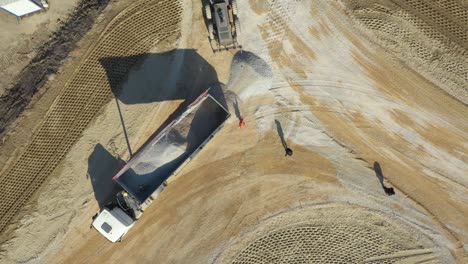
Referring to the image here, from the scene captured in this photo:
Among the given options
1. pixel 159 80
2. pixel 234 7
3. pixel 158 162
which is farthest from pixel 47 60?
pixel 234 7

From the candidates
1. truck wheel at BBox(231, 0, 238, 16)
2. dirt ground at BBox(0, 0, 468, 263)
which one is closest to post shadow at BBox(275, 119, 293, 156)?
dirt ground at BBox(0, 0, 468, 263)

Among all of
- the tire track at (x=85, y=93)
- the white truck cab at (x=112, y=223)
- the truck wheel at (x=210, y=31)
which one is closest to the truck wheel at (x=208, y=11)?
the truck wheel at (x=210, y=31)

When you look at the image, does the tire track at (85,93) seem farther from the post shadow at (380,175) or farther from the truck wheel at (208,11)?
the post shadow at (380,175)

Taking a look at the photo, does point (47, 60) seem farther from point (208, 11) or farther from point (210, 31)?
point (208, 11)

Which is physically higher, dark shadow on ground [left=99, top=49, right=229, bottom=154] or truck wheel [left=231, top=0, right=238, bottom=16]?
truck wheel [left=231, top=0, right=238, bottom=16]

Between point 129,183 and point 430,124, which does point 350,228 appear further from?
point 129,183

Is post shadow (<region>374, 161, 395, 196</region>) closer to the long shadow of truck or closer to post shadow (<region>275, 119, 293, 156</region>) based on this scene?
post shadow (<region>275, 119, 293, 156</region>)
